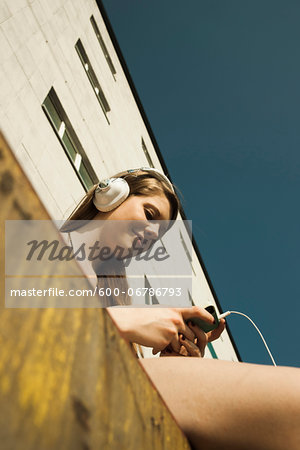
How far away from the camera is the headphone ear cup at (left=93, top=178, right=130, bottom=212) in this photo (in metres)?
2.03

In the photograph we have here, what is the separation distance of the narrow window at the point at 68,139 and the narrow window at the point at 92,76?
2.10 meters

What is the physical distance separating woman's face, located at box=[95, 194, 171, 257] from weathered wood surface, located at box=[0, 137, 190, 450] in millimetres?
1415

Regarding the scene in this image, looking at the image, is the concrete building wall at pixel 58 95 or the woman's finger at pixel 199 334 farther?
the concrete building wall at pixel 58 95

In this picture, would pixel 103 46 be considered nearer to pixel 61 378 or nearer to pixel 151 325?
pixel 151 325

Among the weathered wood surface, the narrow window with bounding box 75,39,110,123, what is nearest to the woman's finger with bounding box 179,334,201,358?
the weathered wood surface

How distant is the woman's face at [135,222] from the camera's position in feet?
6.13

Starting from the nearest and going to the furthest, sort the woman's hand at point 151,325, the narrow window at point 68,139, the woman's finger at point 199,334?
the woman's hand at point 151,325 → the woman's finger at point 199,334 → the narrow window at point 68,139

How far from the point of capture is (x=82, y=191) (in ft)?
17.2

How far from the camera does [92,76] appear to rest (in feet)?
24.7

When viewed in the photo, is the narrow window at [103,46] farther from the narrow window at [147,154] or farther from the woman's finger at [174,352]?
the woman's finger at [174,352]

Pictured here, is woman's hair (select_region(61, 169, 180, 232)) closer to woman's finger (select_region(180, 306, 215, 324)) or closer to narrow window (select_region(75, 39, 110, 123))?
woman's finger (select_region(180, 306, 215, 324))

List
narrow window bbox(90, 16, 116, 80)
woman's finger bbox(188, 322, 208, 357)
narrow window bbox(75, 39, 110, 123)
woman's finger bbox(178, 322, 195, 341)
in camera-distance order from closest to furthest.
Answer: woman's finger bbox(178, 322, 195, 341) < woman's finger bbox(188, 322, 208, 357) < narrow window bbox(75, 39, 110, 123) < narrow window bbox(90, 16, 116, 80)

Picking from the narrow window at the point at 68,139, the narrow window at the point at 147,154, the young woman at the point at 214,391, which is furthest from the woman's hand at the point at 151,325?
the narrow window at the point at 147,154

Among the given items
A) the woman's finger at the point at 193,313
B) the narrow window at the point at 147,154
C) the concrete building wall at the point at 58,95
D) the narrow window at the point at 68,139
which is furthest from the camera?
the narrow window at the point at 147,154
